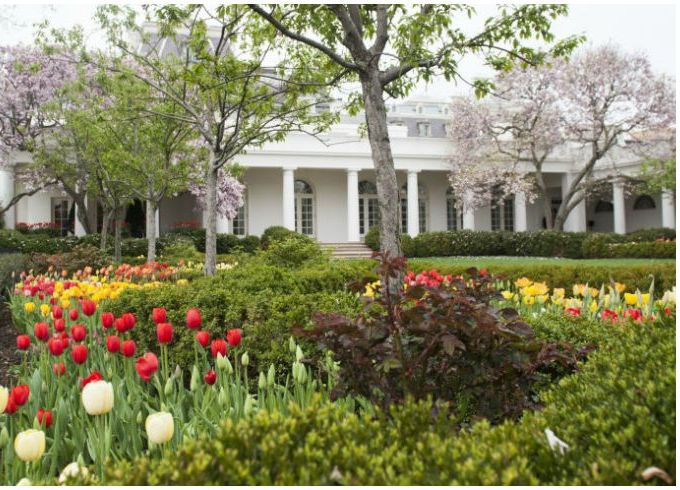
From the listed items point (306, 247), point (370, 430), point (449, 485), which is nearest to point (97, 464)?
point (370, 430)

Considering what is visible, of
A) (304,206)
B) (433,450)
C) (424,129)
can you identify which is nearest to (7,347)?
(433,450)

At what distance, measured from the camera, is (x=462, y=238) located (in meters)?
24.2

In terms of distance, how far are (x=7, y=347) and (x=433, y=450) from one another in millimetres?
5654

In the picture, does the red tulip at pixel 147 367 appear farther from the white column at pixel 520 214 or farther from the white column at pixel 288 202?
the white column at pixel 520 214

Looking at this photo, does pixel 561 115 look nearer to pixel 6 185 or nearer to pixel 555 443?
pixel 6 185

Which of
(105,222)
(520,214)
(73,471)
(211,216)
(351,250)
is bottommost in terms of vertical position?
(73,471)

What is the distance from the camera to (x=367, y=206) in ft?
95.7

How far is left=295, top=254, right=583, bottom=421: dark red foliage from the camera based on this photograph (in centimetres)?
262

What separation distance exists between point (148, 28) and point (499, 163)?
57.0 ft

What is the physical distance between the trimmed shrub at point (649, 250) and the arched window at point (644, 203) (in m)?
14.5

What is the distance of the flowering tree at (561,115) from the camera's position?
22859 mm

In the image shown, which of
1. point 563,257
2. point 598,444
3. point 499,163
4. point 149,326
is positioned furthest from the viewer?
point 499,163

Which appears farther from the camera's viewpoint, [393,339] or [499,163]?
[499,163]

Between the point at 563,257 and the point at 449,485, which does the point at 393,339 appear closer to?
the point at 449,485
